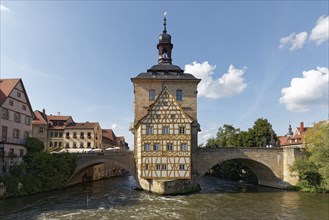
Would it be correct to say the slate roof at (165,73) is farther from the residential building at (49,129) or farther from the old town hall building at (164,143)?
the residential building at (49,129)

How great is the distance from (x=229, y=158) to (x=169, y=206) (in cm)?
1306

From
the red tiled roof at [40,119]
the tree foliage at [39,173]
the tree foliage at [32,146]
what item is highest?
the red tiled roof at [40,119]

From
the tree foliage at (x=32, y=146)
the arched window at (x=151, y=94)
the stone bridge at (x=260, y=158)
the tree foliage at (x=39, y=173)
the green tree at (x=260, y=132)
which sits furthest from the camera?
the green tree at (x=260, y=132)

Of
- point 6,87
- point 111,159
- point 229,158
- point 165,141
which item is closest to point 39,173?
point 111,159

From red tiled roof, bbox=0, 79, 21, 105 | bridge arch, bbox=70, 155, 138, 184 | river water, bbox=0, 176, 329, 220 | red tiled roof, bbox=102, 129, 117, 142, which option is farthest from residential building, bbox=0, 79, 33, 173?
red tiled roof, bbox=102, 129, 117, 142

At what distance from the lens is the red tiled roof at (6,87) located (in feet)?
96.9

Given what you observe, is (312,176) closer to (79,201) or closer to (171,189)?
(171,189)

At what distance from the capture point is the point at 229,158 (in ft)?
112

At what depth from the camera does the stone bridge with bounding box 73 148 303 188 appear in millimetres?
33688

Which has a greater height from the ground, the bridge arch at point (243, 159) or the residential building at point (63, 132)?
the residential building at point (63, 132)

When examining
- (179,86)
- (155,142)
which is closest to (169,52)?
(179,86)

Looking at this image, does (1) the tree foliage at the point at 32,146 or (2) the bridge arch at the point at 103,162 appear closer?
(1) the tree foliage at the point at 32,146

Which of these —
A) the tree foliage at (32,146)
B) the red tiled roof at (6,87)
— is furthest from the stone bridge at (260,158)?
the red tiled roof at (6,87)

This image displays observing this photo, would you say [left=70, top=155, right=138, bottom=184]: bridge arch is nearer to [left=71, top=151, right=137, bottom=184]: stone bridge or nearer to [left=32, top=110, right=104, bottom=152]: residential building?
[left=71, top=151, right=137, bottom=184]: stone bridge
